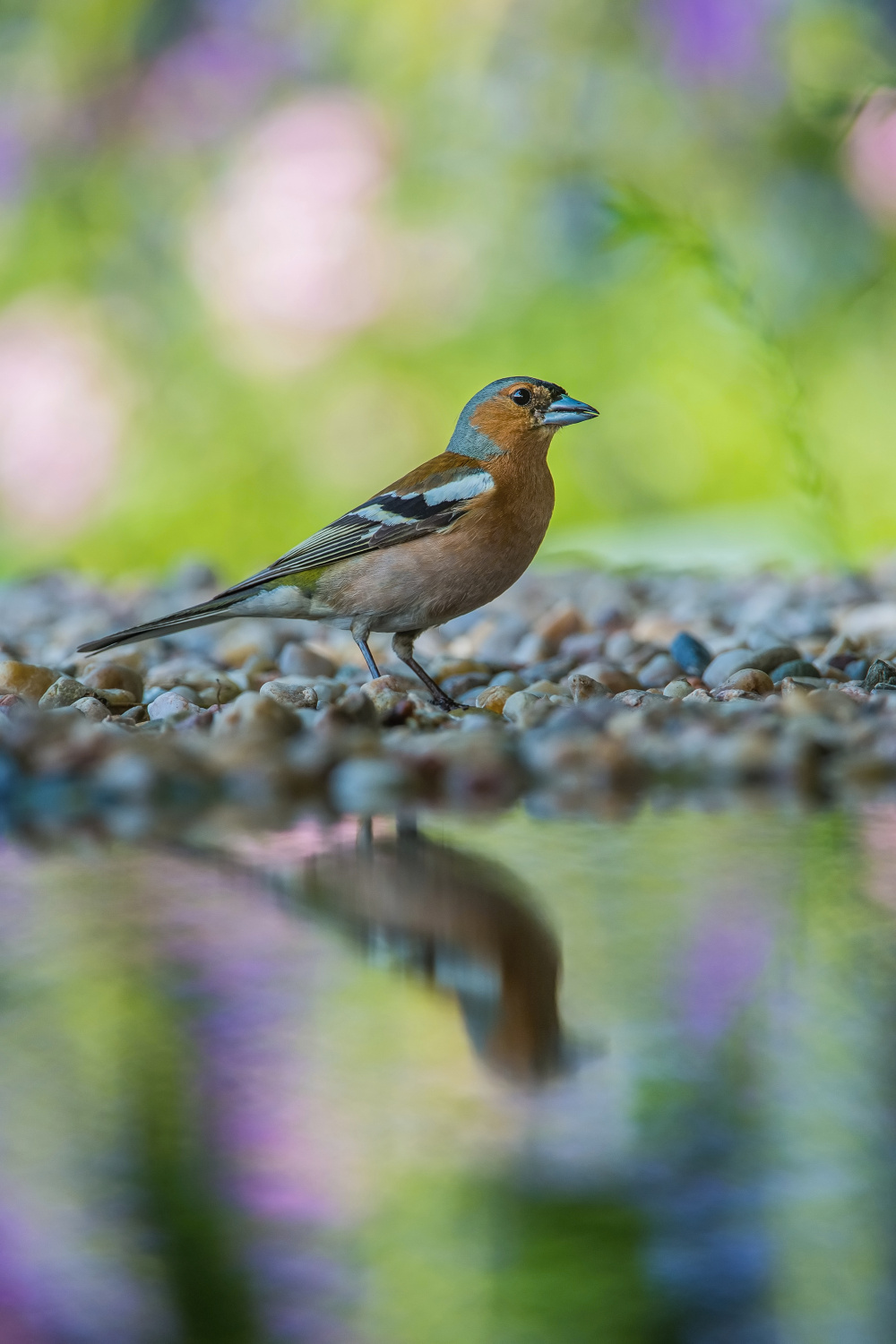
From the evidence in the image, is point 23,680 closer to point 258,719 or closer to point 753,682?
point 258,719

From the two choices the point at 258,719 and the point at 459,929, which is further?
the point at 258,719

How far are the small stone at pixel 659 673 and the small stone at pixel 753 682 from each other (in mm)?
241

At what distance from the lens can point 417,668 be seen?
289 centimetres

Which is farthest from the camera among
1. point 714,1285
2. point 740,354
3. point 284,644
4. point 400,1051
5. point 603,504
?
point 603,504

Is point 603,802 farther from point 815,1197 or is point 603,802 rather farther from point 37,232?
point 37,232

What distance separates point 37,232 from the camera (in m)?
6.27

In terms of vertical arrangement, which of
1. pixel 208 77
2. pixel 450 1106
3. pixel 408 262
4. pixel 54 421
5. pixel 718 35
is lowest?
pixel 450 1106

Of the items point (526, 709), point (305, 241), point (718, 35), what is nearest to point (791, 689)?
point (526, 709)

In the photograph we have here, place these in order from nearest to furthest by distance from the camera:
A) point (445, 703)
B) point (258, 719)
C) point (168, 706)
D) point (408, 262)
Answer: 1. point (258, 719)
2. point (168, 706)
3. point (445, 703)
4. point (408, 262)

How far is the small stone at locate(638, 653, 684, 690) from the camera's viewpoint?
2869mm

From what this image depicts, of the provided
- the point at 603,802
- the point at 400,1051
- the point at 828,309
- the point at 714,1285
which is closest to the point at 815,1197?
the point at 714,1285

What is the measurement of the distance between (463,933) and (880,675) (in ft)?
5.32

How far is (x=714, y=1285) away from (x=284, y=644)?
2949 millimetres

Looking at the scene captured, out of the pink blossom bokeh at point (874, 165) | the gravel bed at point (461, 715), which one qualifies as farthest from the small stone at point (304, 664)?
the pink blossom bokeh at point (874, 165)
